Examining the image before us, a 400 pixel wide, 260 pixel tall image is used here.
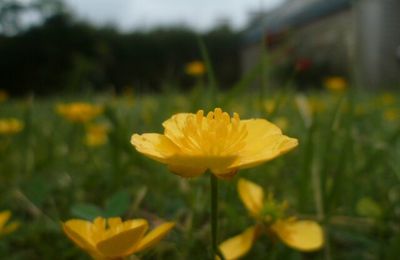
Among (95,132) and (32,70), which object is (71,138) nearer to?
(95,132)

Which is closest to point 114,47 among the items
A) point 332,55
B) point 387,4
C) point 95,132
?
point 332,55

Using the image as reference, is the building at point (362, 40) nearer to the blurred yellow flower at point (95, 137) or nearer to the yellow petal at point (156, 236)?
the blurred yellow flower at point (95, 137)

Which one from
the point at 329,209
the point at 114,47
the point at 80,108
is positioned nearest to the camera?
the point at 329,209

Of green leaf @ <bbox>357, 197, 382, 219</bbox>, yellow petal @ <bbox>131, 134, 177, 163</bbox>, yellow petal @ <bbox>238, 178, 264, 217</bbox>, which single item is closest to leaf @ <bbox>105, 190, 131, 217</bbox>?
yellow petal @ <bbox>238, 178, 264, 217</bbox>

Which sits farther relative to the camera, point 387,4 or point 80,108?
point 387,4

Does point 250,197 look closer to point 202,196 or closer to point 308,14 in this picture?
point 202,196

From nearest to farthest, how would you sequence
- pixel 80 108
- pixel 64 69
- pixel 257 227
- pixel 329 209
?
pixel 257 227
pixel 329 209
pixel 80 108
pixel 64 69

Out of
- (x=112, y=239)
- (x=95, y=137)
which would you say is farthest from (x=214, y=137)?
(x=95, y=137)
